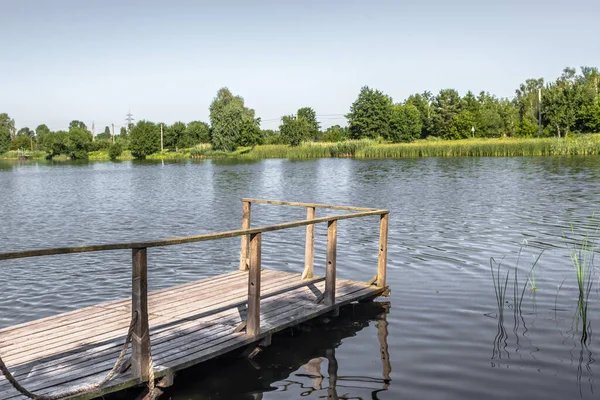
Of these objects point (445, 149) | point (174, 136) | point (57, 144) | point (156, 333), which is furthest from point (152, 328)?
point (57, 144)

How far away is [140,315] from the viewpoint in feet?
19.0

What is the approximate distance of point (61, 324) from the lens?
7414mm

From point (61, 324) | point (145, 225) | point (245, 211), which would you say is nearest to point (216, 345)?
point (61, 324)

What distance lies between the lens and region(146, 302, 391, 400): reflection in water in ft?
22.0

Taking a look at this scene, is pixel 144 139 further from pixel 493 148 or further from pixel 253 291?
pixel 253 291

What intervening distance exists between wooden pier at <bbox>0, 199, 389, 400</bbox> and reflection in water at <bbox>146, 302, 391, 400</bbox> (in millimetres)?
342

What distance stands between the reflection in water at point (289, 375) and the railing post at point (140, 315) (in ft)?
2.50

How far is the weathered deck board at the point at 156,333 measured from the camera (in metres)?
5.82

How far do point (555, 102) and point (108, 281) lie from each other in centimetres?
7521

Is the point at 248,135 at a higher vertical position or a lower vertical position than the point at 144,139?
higher

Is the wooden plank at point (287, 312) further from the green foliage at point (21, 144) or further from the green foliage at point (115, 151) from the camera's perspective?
the green foliage at point (21, 144)

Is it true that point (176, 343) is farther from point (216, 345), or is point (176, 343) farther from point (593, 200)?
point (593, 200)

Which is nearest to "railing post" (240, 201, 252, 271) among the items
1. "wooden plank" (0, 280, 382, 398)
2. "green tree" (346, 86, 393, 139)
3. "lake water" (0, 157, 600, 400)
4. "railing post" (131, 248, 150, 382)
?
"wooden plank" (0, 280, 382, 398)

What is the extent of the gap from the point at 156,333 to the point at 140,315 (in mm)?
1250
